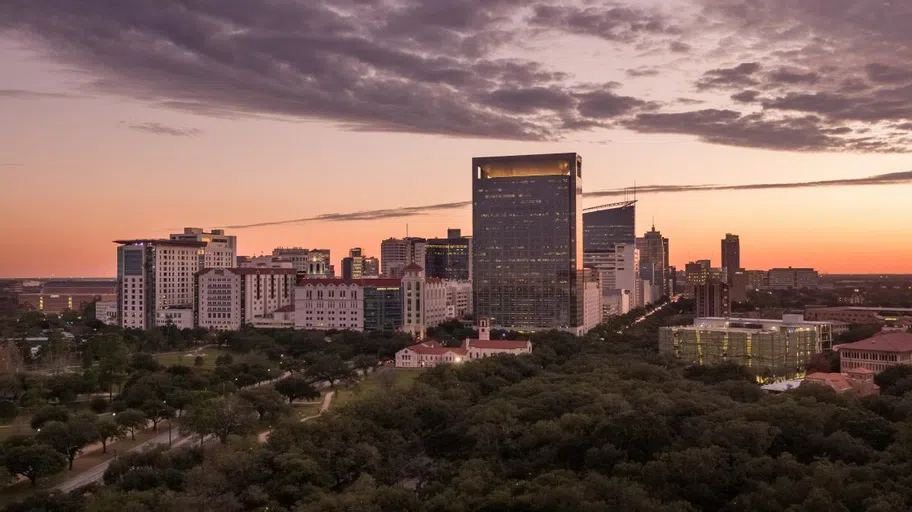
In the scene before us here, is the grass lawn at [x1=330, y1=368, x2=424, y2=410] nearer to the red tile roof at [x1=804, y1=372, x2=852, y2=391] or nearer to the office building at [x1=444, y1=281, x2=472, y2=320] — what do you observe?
the red tile roof at [x1=804, y1=372, x2=852, y2=391]

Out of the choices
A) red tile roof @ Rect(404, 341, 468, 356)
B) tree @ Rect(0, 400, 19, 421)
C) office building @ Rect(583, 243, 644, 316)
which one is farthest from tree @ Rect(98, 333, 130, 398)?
office building @ Rect(583, 243, 644, 316)

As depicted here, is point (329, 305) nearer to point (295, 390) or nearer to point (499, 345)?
point (499, 345)

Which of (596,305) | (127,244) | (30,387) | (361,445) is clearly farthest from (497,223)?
(361,445)

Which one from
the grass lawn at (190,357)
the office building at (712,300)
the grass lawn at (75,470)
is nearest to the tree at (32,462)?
the grass lawn at (75,470)

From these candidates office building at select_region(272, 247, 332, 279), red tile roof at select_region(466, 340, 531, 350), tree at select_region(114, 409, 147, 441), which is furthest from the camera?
office building at select_region(272, 247, 332, 279)

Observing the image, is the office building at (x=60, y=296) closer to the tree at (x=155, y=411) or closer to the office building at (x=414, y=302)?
the office building at (x=414, y=302)

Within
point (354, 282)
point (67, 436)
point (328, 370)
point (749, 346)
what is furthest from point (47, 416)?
point (354, 282)

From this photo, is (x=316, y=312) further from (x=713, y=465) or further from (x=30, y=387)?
(x=713, y=465)
